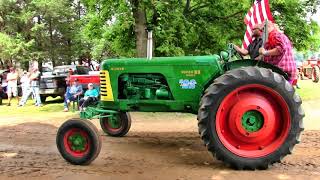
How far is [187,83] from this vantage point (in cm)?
744

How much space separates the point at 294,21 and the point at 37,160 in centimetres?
1177

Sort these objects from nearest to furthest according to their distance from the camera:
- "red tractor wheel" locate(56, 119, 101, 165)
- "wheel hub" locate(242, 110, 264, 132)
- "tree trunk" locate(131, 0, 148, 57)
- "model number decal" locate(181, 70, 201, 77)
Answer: "wheel hub" locate(242, 110, 264, 132) < "red tractor wheel" locate(56, 119, 101, 165) < "model number decal" locate(181, 70, 201, 77) < "tree trunk" locate(131, 0, 148, 57)

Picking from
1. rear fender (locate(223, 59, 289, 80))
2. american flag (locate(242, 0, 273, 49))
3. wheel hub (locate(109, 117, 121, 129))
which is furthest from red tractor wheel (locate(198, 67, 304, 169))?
american flag (locate(242, 0, 273, 49))

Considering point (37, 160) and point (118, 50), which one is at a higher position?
point (118, 50)

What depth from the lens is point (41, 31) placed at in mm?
31703

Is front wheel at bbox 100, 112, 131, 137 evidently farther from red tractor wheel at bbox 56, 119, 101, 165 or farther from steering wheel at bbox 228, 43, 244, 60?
steering wheel at bbox 228, 43, 244, 60

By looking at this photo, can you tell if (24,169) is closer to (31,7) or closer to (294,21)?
(294,21)

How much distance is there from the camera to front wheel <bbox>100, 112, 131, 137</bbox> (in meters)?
9.55

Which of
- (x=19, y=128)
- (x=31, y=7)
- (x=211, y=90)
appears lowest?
(x=19, y=128)

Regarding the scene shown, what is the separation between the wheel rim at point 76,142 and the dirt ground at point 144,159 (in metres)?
0.21

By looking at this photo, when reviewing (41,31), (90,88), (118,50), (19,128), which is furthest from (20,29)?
(19,128)

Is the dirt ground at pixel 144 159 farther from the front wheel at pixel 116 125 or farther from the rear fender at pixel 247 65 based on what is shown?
the rear fender at pixel 247 65

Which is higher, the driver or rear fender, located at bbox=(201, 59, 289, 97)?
the driver

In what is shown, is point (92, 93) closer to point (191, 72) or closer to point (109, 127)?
point (109, 127)
